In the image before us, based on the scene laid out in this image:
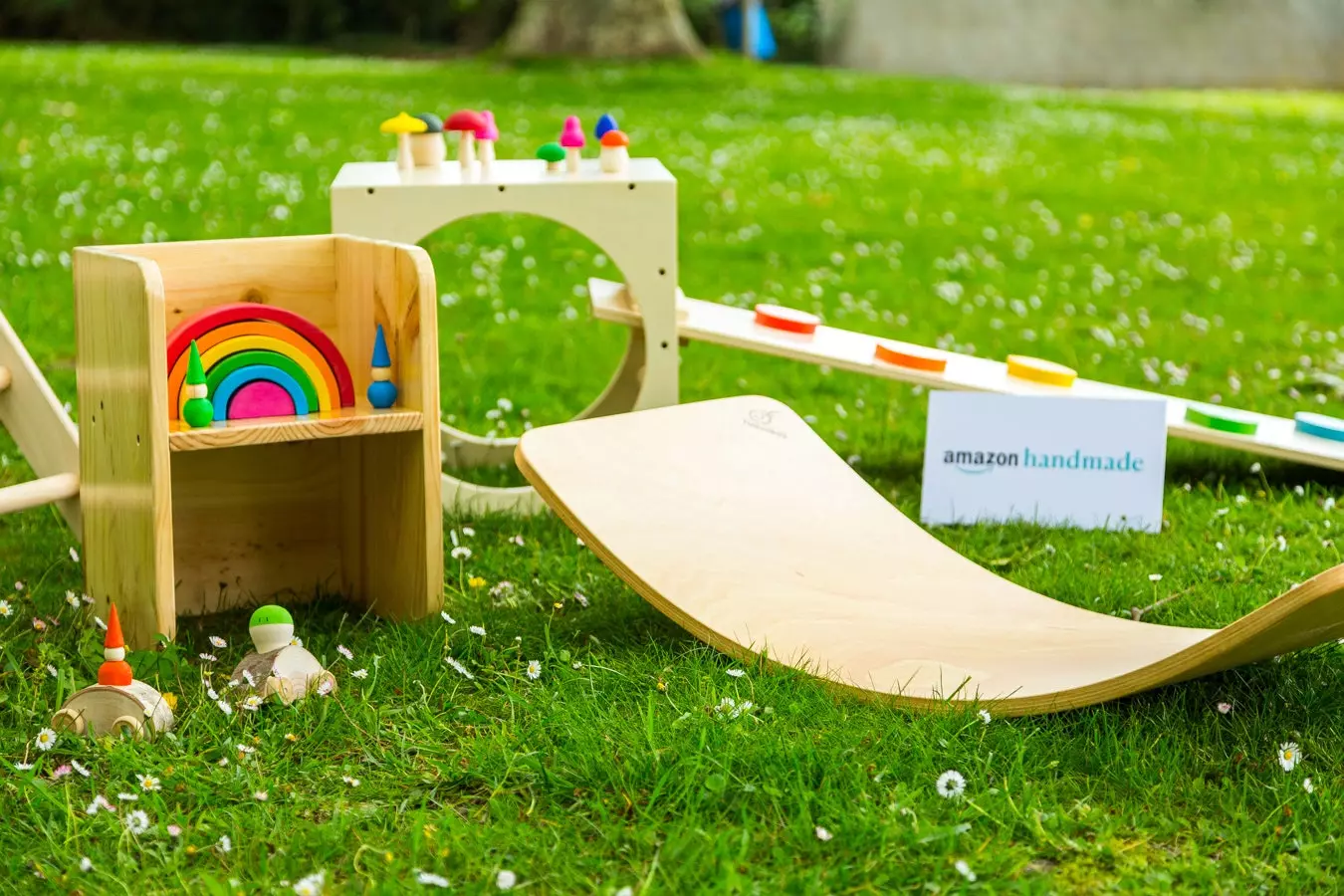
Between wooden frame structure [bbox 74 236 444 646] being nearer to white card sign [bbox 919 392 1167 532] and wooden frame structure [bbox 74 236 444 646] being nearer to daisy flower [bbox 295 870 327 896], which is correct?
daisy flower [bbox 295 870 327 896]

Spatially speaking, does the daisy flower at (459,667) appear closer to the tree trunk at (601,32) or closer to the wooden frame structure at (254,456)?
the wooden frame structure at (254,456)

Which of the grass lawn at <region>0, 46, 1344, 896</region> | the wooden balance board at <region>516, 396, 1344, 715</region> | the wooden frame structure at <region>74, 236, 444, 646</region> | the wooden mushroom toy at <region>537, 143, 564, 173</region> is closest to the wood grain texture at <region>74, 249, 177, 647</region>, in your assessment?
the wooden frame structure at <region>74, 236, 444, 646</region>

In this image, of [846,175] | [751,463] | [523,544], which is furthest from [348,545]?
[846,175]

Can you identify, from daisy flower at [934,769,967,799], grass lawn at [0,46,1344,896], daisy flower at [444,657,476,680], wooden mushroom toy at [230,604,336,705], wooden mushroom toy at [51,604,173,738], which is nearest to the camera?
grass lawn at [0,46,1344,896]

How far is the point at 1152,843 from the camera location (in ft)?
6.77

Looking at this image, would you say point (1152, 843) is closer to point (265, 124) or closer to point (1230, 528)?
point (1230, 528)

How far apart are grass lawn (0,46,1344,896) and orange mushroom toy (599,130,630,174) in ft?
2.84

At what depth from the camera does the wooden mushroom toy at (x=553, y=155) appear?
3566 millimetres

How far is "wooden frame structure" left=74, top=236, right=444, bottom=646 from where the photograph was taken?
8.46ft

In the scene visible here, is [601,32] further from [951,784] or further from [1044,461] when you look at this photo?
[951,784]

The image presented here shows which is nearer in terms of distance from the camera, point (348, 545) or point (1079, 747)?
point (1079, 747)

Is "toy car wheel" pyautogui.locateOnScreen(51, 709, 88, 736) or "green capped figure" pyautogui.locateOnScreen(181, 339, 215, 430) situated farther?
"green capped figure" pyautogui.locateOnScreen(181, 339, 215, 430)

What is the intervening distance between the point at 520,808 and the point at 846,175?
7.16 metres

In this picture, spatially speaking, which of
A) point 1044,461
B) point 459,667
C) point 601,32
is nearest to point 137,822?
point 459,667
